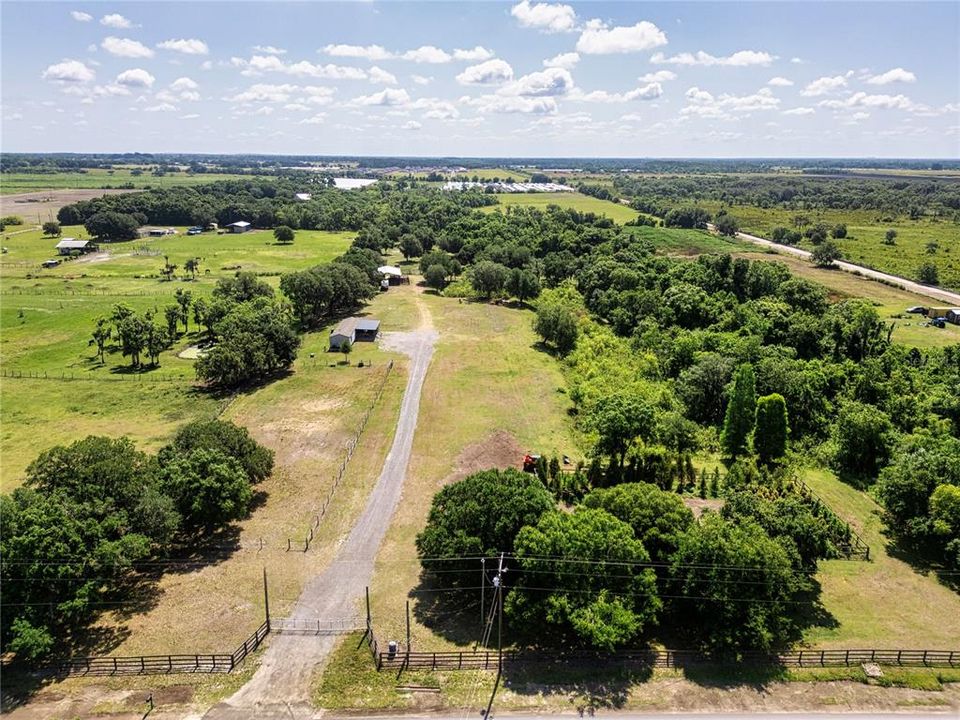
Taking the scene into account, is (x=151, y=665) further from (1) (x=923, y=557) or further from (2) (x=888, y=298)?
(2) (x=888, y=298)

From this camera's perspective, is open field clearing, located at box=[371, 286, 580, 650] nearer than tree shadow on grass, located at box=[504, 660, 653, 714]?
No

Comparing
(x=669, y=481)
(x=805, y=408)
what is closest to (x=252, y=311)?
(x=669, y=481)

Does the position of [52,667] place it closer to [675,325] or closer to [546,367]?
[546,367]

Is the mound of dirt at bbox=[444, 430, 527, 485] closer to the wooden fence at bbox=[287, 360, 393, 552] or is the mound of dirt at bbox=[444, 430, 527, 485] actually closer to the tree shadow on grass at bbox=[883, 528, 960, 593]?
the wooden fence at bbox=[287, 360, 393, 552]

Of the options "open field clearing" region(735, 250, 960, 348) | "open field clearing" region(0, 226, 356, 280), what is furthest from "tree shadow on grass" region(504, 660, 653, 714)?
"open field clearing" region(0, 226, 356, 280)

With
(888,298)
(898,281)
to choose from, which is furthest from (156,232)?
(898,281)

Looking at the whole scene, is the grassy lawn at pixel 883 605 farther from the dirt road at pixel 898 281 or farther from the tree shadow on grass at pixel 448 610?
the dirt road at pixel 898 281
